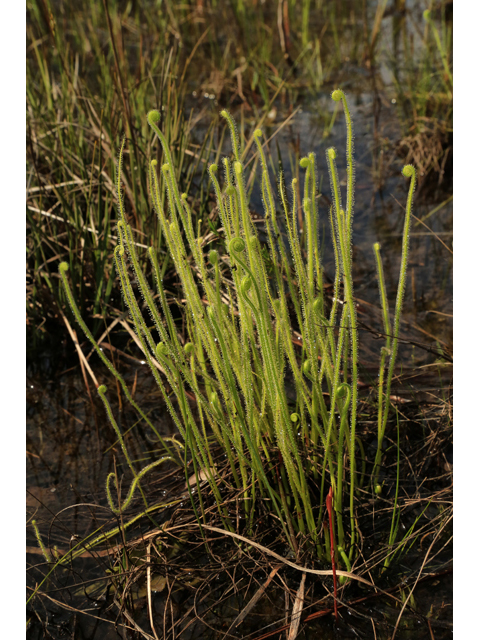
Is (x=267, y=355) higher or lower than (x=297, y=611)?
higher

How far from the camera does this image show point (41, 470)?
6.57ft

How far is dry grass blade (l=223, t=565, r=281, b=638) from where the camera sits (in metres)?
1.41

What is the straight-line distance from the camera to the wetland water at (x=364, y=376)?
150 centimetres

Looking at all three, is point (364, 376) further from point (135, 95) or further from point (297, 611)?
point (135, 95)

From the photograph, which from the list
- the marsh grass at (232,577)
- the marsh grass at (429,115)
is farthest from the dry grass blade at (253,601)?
the marsh grass at (429,115)

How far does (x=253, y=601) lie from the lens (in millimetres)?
1437

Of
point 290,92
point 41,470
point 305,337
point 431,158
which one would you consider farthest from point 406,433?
point 290,92

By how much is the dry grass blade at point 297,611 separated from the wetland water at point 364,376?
62 millimetres

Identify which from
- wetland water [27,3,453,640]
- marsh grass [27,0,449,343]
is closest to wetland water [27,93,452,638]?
wetland water [27,3,453,640]

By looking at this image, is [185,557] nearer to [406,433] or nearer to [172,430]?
[172,430]

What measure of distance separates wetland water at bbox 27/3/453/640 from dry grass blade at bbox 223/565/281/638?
5 centimetres

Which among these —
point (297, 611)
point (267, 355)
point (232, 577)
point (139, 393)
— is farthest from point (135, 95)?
point (297, 611)

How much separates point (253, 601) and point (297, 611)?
4.6 inches

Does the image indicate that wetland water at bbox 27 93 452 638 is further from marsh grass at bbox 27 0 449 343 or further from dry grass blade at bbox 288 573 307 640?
marsh grass at bbox 27 0 449 343
